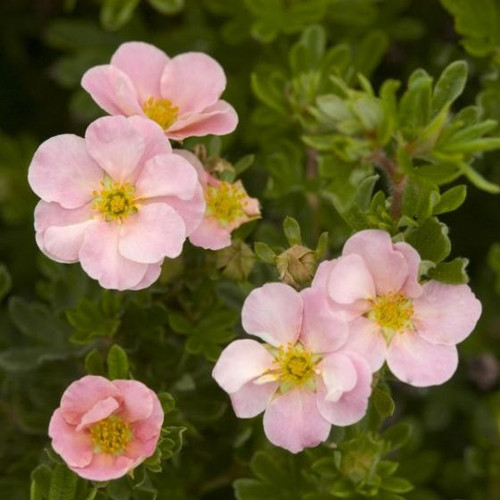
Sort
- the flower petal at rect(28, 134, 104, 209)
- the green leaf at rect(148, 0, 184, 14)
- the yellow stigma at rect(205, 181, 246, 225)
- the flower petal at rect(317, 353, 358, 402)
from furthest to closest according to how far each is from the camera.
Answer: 1. the green leaf at rect(148, 0, 184, 14)
2. the yellow stigma at rect(205, 181, 246, 225)
3. the flower petal at rect(28, 134, 104, 209)
4. the flower petal at rect(317, 353, 358, 402)

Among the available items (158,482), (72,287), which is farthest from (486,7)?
(158,482)

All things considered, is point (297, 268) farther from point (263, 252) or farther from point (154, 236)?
point (154, 236)

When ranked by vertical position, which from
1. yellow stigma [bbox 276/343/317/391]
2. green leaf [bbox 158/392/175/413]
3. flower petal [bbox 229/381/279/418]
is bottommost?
green leaf [bbox 158/392/175/413]

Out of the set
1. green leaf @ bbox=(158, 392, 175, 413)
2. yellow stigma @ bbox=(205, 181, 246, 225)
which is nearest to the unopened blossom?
yellow stigma @ bbox=(205, 181, 246, 225)

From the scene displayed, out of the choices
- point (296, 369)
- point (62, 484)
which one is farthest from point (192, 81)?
point (62, 484)

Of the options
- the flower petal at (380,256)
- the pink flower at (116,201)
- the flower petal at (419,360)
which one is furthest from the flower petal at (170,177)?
the flower petal at (419,360)

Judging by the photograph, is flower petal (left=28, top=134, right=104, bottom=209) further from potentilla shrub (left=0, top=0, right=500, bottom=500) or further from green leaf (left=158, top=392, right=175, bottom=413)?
green leaf (left=158, top=392, right=175, bottom=413)

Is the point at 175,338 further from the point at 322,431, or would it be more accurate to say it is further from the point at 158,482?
the point at 322,431

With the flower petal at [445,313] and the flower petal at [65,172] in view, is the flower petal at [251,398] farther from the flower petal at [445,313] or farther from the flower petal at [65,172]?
the flower petal at [65,172]
